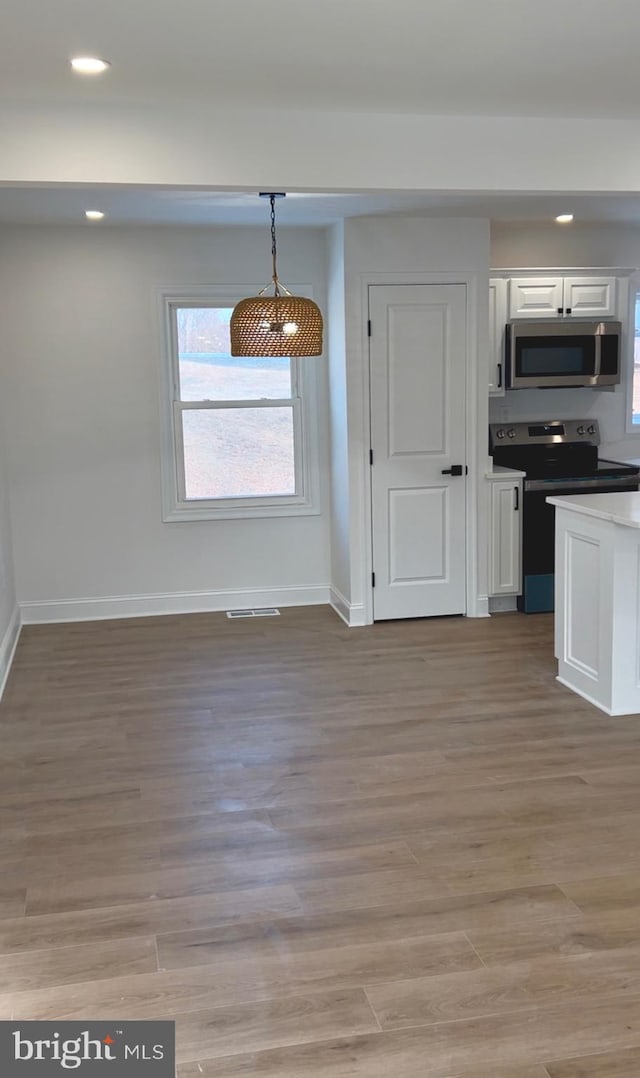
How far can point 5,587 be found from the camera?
18.4 ft

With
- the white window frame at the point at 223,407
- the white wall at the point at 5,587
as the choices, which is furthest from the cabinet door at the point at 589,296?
the white wall at the point at 5,587

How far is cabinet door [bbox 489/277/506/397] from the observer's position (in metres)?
6.18

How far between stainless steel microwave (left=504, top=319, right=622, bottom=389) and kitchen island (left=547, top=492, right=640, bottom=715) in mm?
1738

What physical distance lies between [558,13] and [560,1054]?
2722 millimetres

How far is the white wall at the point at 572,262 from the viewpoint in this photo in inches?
257

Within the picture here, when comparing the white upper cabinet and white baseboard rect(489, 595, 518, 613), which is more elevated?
the white upper cabinet

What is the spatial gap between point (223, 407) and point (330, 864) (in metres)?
3.77

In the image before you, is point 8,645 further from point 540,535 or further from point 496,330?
point 496,330

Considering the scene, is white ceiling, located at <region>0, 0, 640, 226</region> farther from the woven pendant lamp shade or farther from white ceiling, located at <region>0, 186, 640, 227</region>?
white ceiling, located at <region>0, 186, 640, 227</region>

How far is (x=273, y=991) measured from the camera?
246cm

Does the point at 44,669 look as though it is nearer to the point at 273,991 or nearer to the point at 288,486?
the point at 288,486

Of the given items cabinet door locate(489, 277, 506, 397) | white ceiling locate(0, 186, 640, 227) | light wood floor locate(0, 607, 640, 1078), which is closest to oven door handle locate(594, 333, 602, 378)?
cabinet door locate(489, 277, 506, 397)

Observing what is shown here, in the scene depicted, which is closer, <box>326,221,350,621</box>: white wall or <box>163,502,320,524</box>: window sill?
<box>326,221,350,621</box>: white wall

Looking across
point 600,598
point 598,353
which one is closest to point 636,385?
point 598,353
